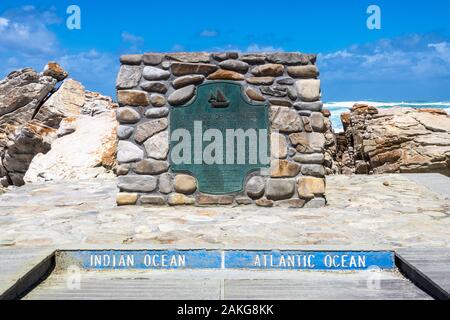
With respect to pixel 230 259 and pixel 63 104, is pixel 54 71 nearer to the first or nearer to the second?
pixel 63 104

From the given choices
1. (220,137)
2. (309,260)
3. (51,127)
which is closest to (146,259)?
(309,260)

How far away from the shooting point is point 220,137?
535 cm

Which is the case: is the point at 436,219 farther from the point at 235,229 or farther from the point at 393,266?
the point at 235,229

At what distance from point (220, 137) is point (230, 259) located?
214 cm

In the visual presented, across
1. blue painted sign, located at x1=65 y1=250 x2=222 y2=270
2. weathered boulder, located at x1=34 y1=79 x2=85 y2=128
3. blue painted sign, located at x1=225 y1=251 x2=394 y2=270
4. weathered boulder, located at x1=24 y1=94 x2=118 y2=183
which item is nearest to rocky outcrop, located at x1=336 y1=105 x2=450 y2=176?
weathered boulder, located at x1=24 y1=94 x2=118 y2=183

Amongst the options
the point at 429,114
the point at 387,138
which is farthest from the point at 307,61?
the point at 429,114

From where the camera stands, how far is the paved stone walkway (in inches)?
149

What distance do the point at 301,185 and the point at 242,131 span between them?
91 cm

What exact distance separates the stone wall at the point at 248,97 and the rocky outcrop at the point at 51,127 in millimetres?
3343

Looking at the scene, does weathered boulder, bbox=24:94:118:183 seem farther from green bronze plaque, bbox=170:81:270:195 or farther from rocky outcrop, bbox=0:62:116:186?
green bronze plaque, bbox=170:81:270:195

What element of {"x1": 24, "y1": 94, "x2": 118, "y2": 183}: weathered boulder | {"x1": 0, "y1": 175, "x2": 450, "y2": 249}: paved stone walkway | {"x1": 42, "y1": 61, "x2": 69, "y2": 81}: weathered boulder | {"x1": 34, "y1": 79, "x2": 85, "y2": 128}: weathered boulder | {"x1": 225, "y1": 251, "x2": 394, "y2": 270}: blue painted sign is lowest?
{"x1": 225, "y1": 251, "x2": 394, "y2": 270}: blue painted sign

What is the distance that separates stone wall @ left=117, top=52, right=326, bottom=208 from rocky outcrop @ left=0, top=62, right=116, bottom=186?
3343 millimetres

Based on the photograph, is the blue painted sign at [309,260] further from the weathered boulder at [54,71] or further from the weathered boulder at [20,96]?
the weathered boulder at [54,71]

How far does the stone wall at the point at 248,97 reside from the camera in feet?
17.5
